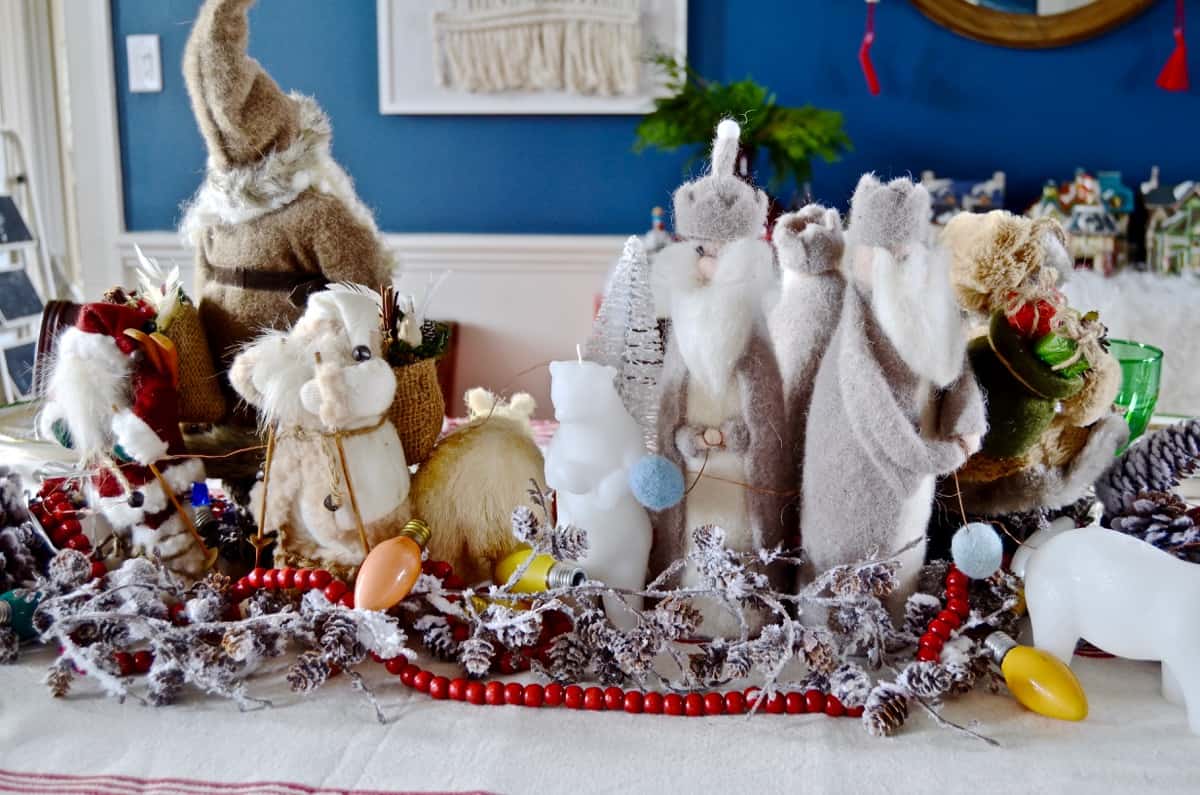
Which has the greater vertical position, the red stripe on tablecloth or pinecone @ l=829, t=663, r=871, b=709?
pinecone @ l=829, t=663, r=871, b=709

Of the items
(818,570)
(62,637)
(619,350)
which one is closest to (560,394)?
(619,350)

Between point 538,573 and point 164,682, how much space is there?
0.25m

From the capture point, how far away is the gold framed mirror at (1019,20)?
251 cm

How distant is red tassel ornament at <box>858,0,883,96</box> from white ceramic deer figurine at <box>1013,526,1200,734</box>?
210 centimetres

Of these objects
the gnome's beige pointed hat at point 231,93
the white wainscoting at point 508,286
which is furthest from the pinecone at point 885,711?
the white wainscoting at point 508,286

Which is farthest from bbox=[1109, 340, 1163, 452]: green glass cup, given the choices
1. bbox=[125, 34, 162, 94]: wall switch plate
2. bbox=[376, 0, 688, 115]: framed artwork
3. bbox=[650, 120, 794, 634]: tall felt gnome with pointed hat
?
bbox=[125, 34, 162, 94]: wall switch plate

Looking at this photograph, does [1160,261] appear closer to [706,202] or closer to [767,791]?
[706,202]

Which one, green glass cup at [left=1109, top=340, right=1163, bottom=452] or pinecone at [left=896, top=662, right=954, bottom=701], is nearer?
pinecone at [left=896, top=662, right=954, bottom=701]

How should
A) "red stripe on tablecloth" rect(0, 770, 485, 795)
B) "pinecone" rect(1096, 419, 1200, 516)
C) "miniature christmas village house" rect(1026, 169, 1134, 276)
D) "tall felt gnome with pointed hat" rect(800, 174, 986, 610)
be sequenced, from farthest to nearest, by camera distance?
"miniature christmas village house" rect(1026, 169, 1134, 276), "pinecone" rect(1096, 419, 1200, 516), "tall felt gnome with pointed hat" rect(800, 174, 986, 610), "red stripe on tablecloth" rect(0, 770, 485, 795)

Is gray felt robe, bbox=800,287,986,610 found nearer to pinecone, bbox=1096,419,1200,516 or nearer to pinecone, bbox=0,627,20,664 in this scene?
pinecone, bbox=1096,419,1200,516

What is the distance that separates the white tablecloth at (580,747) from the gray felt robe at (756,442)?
0.46ft

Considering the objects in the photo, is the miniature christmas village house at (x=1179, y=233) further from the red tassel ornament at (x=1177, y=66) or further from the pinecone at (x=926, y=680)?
the pinecone at (x=926, y=680)

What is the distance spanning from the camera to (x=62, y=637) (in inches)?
25.9

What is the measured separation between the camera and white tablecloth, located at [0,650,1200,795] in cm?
56
